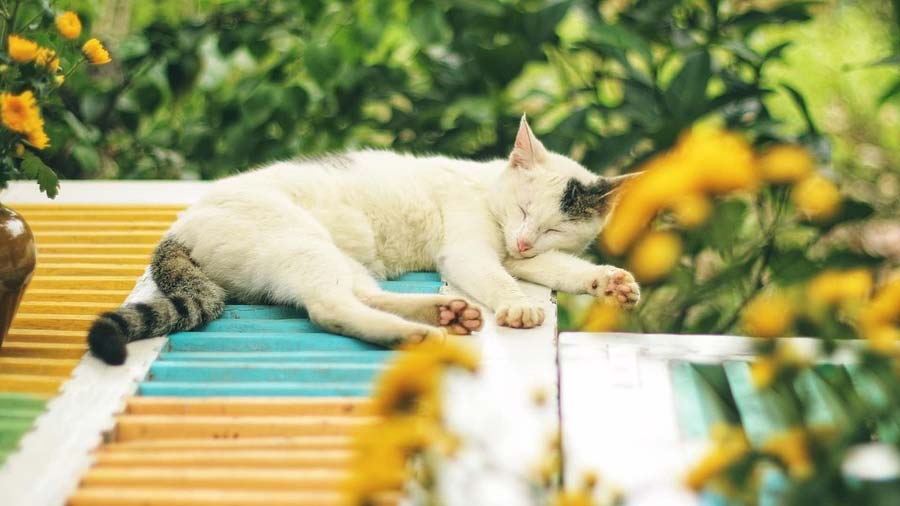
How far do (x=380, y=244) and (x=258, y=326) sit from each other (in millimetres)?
448

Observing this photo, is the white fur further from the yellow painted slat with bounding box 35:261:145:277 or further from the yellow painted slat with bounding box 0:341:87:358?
the yellow painted slat with bounding box 0:341:87:358

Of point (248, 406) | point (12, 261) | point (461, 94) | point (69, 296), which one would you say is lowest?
point (461, 94)

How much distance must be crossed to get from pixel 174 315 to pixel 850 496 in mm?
1108

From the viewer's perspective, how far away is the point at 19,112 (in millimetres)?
1255

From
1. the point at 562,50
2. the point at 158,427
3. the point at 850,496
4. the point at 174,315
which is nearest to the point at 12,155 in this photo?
the point at 174,315

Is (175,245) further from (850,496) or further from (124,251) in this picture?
(850,496)

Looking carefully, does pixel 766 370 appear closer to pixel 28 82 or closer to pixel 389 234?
pixel 28 82

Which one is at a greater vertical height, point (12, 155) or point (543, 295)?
point (12, 155)

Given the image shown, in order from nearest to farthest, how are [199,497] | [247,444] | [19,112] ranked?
1. [199,497]
2. [247,444]
3. [19,112]

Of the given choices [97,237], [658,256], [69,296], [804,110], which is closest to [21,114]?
[69,296]

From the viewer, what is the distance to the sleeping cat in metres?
1.52

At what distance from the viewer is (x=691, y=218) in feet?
2.55

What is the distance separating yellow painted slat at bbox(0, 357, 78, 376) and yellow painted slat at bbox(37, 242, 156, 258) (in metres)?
0.49

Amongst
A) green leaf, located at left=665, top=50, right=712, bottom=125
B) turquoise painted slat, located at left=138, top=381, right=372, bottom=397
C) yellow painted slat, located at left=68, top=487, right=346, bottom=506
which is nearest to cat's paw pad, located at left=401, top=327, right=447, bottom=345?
turquoise painted slat, located at left=138, top=381, right=372, bottom=397
